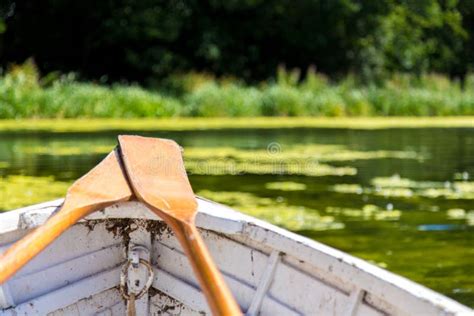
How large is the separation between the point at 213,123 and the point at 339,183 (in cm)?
719

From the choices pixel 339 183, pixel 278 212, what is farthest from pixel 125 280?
pixel 339 183

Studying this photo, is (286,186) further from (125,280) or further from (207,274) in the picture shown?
(207,274)

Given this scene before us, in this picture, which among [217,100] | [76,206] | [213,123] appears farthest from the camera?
[217,100]

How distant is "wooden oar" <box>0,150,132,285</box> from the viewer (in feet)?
9.27

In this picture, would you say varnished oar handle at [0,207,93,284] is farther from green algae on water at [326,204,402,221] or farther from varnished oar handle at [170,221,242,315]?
green algae on water at [326,204,402,221]

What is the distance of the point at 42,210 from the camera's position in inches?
127

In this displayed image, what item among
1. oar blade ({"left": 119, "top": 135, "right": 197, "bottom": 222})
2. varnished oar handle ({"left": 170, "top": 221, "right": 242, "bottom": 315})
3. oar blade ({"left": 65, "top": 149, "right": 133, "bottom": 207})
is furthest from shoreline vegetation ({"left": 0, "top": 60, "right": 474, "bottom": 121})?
varnished oar handle ({"left": 170, "top": 221, "right": 242, "bottom": 315})

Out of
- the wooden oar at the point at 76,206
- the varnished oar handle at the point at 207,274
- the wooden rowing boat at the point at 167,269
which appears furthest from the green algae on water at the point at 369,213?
the varnished oar handle at the point at 207,274

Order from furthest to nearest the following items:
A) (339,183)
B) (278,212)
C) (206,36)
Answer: (206,36) → (339,183) → (278,212)

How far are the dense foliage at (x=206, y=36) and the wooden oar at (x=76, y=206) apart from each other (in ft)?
62.9

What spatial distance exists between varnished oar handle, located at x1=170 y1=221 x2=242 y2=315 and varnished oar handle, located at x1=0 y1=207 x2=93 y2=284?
1.00ft

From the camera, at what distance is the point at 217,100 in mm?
17219

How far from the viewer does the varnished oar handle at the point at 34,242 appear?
110 inches

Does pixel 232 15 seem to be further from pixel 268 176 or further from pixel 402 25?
pixel 268 176
